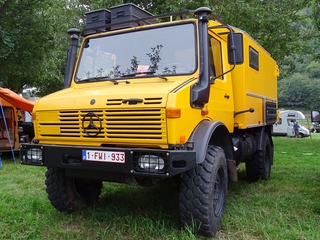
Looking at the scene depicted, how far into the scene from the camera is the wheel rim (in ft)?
12.2

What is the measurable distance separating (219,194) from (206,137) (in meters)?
0.93

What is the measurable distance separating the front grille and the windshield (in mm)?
782

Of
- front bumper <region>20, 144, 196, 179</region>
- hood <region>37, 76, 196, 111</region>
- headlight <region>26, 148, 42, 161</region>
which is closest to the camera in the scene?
front bumper <region>20, 144, 196, 179</region>

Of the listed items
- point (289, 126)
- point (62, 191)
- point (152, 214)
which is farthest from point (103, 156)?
point (289, 126)

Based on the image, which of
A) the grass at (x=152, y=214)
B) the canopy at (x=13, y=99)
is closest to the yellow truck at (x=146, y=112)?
the grass at (x=152, y=214)

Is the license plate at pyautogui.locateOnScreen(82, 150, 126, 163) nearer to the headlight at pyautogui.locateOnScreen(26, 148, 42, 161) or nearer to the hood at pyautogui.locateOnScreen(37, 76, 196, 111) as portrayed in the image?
the hood at pyautogui.locateOnScreen(37, 76, 196, 111)

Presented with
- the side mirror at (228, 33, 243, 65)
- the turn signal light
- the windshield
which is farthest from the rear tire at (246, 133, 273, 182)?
the turn signal light

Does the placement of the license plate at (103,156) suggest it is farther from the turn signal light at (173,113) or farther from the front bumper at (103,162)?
the turn signal light at (173,113)

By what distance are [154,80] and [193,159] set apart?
3.39ft

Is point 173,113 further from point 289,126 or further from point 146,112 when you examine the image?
point 289,126

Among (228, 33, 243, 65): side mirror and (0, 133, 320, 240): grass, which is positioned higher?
(228, 33, 243, 65): side mirror

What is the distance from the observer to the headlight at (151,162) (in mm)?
3021

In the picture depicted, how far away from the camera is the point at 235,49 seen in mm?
3750

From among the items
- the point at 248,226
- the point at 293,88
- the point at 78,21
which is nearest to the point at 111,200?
the point at 248,226
